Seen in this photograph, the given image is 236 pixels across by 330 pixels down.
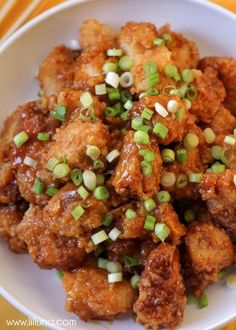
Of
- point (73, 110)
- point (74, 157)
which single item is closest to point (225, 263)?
point (74, 157)

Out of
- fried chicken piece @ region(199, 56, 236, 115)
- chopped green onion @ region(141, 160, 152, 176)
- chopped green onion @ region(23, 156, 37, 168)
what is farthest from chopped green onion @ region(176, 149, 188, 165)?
chopped green onion @ region(23, 156, 37, 168)

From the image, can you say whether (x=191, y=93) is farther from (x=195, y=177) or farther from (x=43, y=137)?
(x=43, y=137)

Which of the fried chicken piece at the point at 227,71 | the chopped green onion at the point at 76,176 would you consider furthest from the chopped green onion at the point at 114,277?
the fried chicken piece at the point at 227,71

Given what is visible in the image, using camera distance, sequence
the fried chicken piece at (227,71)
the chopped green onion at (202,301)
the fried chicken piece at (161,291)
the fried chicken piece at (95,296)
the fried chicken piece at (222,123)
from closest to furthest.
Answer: the fried chicken piece at (161,291)
the fried chicken piece at (95,296)
the chopped green onion at (202,301)
the fried chicken piece at (222,123)
the fried chicken piece at (227,71)

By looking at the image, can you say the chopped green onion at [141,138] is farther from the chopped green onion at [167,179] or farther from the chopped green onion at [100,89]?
the chopped green onion at [100,89]

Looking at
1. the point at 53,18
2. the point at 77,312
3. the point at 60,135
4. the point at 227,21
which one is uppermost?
the point at 53,18

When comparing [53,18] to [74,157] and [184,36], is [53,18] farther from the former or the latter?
[74,157]
